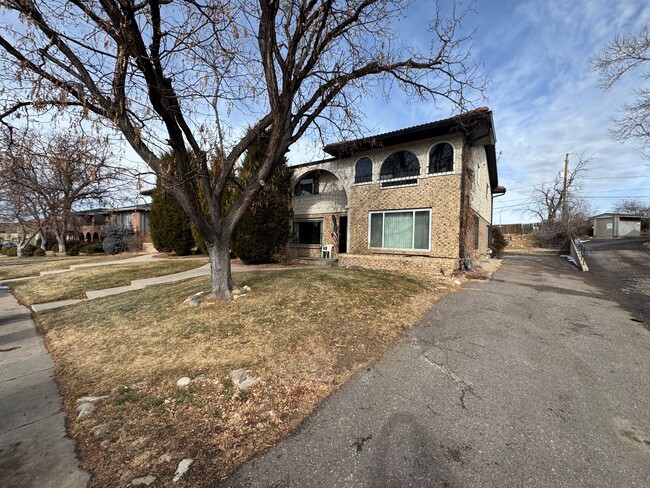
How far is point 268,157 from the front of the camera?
18.7 ft

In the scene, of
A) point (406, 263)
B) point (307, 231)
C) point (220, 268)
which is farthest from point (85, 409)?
point (307, 231)

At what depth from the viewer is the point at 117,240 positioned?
76.2 ft

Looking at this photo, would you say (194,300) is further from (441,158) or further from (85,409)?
(441,158)

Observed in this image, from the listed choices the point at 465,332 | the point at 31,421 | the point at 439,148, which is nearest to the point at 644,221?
the point at 439,148

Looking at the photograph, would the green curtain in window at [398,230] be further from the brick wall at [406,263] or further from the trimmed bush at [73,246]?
the trimmed bush at [73,246]

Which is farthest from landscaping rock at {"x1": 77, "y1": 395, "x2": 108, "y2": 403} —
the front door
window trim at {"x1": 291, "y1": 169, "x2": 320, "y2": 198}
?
window trim at {"x1": 291, "y1": 169, "x2": 320, "y2": 198}

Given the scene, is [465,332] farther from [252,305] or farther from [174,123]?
[174,123]

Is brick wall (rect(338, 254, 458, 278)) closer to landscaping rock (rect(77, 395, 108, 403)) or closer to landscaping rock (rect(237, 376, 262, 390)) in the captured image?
landscaping rock (rect(237, 376, 262, 390))

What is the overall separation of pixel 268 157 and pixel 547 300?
8.00 metres

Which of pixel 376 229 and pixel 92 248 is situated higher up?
pixel 376 229

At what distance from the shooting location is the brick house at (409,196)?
10633 mm

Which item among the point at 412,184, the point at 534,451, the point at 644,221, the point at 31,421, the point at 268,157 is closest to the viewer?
the point at 534,451

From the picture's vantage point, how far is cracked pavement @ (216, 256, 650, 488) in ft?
6.64

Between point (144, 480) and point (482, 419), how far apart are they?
9.55 ft
